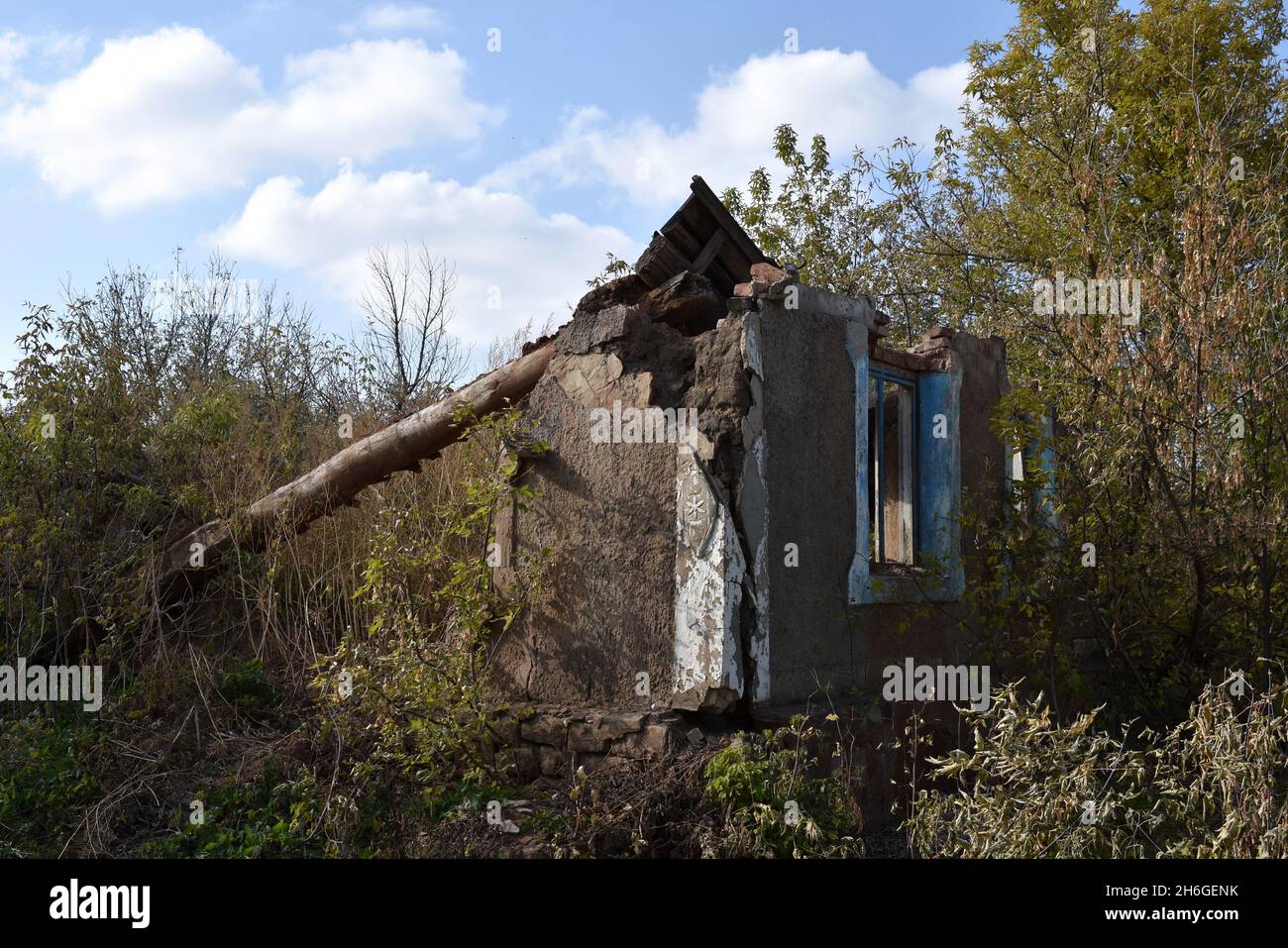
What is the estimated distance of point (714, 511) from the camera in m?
5.54

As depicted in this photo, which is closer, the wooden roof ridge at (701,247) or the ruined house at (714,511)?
the ruined house at (714,511)

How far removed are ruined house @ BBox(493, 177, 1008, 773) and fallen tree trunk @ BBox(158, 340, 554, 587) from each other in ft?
1.53

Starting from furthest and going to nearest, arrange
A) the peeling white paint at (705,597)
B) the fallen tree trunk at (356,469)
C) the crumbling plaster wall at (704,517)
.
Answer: the fallen tree trunk at (356,469) < the crumbling plaster wall at (704,517) < the peeling white paint at (705,597)

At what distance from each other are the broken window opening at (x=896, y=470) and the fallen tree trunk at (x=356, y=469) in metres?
2.20

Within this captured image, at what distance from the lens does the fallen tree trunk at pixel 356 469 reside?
686 cm

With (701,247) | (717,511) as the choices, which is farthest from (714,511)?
(701,247)

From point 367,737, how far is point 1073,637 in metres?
4.51

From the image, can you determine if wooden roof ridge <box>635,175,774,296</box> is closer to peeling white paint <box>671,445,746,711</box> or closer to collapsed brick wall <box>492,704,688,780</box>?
peeling white paint <box>671,445,746,711</box>

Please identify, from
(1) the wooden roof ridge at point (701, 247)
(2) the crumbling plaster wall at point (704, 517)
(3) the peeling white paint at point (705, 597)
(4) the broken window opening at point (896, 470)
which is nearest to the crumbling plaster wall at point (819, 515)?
(2) the crumbling plaster wall at point (704, 517)

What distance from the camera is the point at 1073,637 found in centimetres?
724

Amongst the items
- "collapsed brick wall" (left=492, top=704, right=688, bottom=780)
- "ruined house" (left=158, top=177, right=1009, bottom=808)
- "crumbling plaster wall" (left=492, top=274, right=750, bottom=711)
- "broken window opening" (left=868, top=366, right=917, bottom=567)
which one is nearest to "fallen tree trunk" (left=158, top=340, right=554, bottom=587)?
"ruined house" (left=158, top=177, right=1009, bottom=808)

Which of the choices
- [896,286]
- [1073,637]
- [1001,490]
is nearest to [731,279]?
[1001,490]

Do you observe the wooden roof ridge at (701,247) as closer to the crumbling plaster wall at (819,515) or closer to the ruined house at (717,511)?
the ruined house at (717,511)
